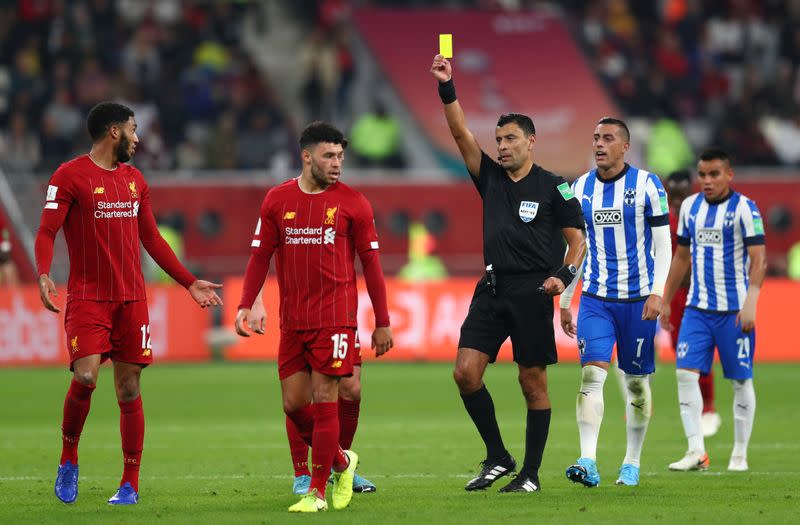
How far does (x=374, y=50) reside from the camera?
2845 cm

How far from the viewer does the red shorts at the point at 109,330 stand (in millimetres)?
9227

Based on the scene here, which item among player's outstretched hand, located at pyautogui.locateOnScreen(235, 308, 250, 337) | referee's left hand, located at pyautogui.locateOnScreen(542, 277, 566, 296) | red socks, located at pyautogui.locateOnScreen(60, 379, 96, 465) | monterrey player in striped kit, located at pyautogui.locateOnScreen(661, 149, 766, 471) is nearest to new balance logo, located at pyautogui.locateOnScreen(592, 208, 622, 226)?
referee's left hand, located at pyautogui.locateOnScreen(542, 277, 566, 296)

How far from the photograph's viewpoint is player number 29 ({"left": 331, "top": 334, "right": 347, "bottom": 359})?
9.02 metres

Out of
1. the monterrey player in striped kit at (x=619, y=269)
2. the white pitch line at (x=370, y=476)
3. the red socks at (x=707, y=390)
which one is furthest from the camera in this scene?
the red socks at (x=707, y=390)

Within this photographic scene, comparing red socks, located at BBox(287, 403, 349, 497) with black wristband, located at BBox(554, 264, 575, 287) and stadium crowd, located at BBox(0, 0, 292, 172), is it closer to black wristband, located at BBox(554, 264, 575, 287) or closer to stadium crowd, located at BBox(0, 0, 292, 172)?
black wristband, located at BBox(554, 264, 575, 287)

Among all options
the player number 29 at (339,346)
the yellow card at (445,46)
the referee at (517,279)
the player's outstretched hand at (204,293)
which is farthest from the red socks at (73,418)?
the yellow card at (445,46)

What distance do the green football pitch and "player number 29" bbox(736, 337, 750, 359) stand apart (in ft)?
2.85

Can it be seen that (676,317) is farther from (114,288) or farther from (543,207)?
(114,288)

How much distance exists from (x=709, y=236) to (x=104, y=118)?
481cm

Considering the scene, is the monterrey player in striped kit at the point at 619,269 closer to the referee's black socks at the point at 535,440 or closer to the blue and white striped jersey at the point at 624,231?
the blue and white striped jersey at the point at 624,231

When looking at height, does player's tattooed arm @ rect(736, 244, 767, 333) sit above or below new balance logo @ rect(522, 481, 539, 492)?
above

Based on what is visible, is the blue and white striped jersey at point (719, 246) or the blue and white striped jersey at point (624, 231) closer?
the blue and white striped jersey at point (624, 231)

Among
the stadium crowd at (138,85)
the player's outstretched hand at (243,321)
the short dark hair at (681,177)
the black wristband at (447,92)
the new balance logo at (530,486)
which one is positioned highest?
the stadium crowd at (138,85)

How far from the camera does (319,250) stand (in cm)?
913
